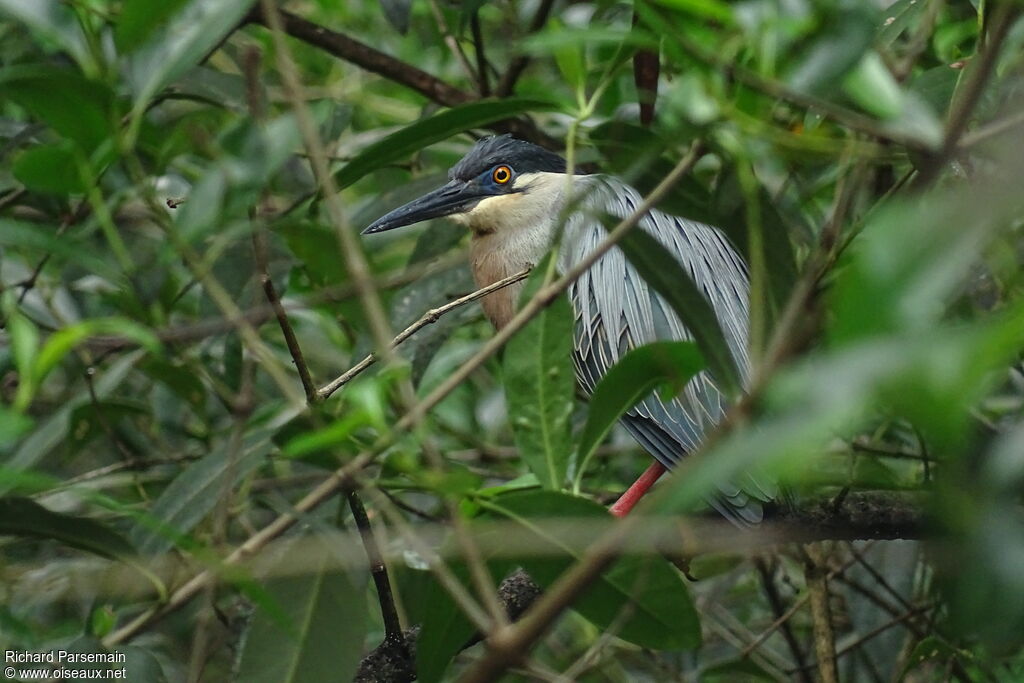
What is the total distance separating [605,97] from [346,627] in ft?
5.82

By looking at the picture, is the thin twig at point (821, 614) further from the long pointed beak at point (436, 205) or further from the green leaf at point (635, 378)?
the long pointed beak at point (436, 205)

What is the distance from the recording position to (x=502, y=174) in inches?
144

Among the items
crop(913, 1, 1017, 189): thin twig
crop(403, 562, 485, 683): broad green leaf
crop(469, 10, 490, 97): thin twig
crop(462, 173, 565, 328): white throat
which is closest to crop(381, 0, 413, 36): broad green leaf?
crop(469, 10, 490, 97): thin twig

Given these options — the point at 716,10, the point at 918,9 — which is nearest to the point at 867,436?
the point at 918,9

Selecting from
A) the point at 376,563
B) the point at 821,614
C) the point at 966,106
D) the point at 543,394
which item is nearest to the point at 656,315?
the point at 821,614

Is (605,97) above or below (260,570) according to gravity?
above

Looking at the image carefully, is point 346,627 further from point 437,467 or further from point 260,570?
point 437,467

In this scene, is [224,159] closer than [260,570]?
Yes

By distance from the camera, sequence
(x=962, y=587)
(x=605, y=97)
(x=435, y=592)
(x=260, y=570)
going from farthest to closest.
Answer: (x=605, y=97)
(x=260, y=570)
(x=435, y=592)
(x=962, y=587)

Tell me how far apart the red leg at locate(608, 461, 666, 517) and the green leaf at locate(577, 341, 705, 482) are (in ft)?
4.34

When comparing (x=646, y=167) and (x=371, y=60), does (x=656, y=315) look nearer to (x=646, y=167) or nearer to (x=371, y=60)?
(x=371, y=60)

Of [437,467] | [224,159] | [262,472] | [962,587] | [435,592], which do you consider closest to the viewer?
[962,587]

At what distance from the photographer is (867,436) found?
318 centimetres

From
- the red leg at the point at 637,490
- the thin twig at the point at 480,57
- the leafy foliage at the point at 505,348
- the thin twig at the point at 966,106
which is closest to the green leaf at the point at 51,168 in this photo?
the leafy foliage at the point at 505,348
